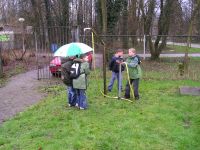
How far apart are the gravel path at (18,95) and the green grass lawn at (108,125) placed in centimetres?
47

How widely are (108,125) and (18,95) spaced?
4.94 metres

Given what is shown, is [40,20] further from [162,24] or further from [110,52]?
[110,52]

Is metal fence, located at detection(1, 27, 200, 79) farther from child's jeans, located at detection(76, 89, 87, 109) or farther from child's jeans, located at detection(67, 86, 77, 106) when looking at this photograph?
child's jeans, located at detection(76, 89, 87, 109)

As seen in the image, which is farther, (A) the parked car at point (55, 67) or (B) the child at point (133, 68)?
(A) the parked car at point (55, 67)

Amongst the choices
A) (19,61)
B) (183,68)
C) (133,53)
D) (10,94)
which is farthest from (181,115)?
(19,61)

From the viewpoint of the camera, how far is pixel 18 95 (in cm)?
1164

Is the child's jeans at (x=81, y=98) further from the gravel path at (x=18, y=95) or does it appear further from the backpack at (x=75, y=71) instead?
the gravel path at (x=18, y=95)

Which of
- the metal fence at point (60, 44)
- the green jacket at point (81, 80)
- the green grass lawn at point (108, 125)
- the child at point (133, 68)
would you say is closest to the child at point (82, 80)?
the green jacket at point (81, 80)

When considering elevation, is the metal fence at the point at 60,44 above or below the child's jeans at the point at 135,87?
above

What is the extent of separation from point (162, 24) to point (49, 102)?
51.9 ft

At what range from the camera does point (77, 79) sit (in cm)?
897

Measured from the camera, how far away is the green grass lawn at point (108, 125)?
650cm

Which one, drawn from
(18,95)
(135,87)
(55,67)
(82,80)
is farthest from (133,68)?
(55,67)

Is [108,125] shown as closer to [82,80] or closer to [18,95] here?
[82,80]
